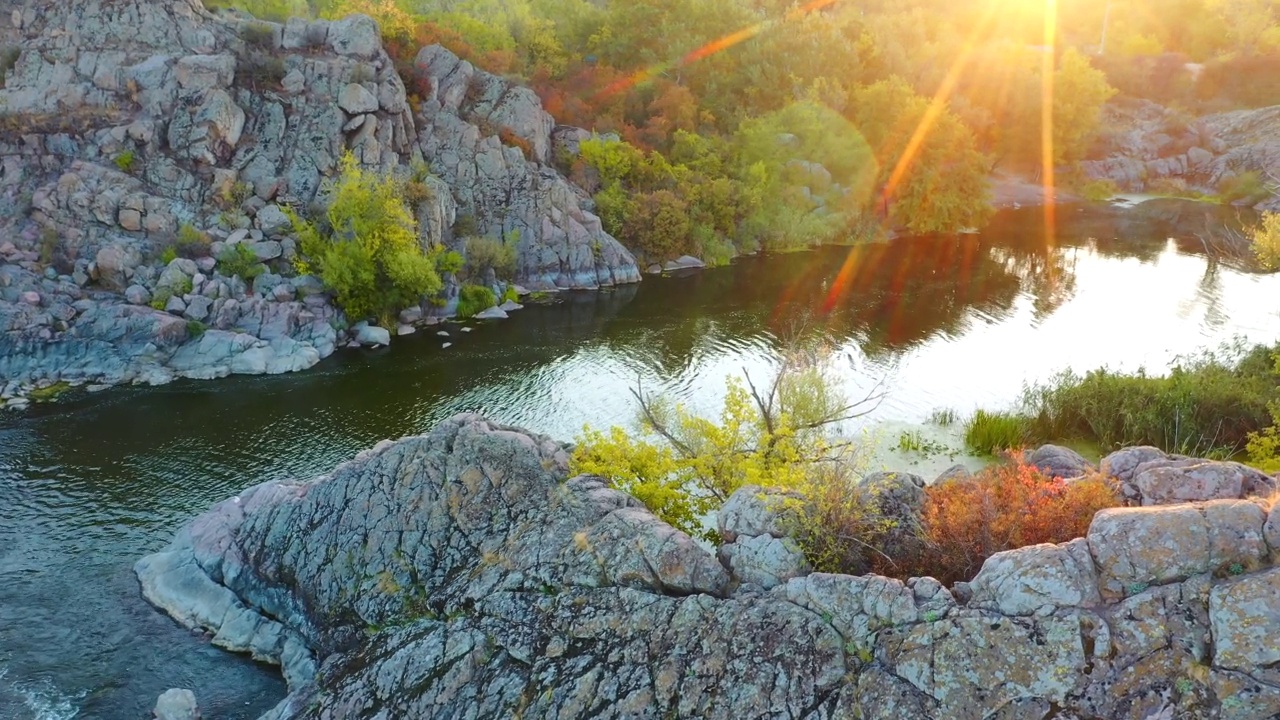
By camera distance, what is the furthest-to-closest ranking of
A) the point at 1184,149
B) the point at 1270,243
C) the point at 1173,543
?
the point at 1184,149 → the point at 1270,243 → the point at 1173,543

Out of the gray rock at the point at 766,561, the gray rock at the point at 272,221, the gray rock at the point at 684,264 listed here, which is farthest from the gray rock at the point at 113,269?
the gray rock at the point at 766,561

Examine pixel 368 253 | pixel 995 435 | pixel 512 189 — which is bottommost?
pixel 995 435

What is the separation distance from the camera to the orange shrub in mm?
13688

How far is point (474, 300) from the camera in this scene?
47156 mm

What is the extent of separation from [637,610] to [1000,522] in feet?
22.5

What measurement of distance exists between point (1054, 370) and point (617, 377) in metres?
20.4

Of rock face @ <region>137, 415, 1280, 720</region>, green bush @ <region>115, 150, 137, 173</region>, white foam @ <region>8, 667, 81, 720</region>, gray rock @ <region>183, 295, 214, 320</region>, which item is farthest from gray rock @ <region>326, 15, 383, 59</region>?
white foam @ <region>8, 667, 81, 720</region>

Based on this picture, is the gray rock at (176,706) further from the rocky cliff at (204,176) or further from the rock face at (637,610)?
the rocky cliff at (204,176)

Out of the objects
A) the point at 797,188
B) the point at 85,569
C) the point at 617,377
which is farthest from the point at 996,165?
the point at 85,569

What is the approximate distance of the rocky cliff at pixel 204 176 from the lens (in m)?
37.2

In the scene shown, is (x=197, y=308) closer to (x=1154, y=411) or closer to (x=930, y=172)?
(x=1154, y=411)

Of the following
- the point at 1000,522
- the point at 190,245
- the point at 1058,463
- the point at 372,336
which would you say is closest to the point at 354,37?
the point at 190,245

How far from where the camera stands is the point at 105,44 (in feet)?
155

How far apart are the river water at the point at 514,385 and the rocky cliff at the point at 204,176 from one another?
3517mm
